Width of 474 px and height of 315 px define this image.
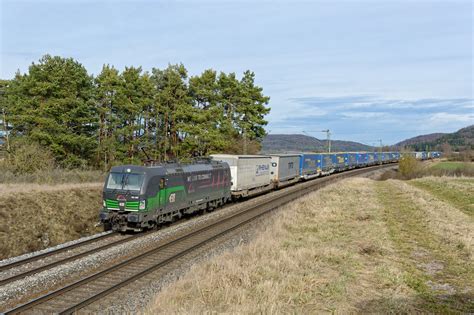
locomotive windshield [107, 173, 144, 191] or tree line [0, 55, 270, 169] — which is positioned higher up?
tree line [0, 55, 270, 169]

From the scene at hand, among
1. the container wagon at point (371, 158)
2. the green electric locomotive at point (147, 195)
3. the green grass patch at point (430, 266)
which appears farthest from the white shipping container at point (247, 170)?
the container wagon at point (371, 158)

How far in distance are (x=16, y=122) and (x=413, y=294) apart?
41.4 meters

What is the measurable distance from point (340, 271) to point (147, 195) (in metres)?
10.1

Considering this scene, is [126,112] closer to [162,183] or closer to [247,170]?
[247,170]

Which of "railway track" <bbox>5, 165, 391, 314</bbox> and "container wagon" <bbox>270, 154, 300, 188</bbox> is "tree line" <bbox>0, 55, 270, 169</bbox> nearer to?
"container wagon" <bbox>270, 154, 300, 188</bbox>

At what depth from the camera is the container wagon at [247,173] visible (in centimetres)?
2961

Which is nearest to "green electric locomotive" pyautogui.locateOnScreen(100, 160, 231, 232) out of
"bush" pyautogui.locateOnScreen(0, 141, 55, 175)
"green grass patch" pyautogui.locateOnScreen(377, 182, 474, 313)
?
"green grass patch" pyautogui.locateOnScreen(377, 182, 474, 313)

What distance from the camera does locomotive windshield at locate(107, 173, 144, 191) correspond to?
18281 mm

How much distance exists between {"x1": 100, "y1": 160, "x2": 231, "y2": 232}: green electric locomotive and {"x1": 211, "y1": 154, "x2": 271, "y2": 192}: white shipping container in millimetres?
6343

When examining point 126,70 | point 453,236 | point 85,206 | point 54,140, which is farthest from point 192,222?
point 126,70

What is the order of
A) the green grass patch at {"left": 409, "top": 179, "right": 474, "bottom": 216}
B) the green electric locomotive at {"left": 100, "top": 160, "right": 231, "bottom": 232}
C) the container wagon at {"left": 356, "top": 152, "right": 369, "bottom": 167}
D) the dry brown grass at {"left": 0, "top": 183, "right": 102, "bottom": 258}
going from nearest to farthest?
the dry brown grass at {"left": 0, "top": 183, "right": 102, "bottom": 258} < the green electric locomotive at {"left": 100, "top": 160, "right": 231, "bottom": 232} < the green grass patch at {"left": 409, "top": 179, "right": 474, "bottom": 216} < the container wagon at {"left": 356, "top": 152, "right": 369, "bottom": 167}

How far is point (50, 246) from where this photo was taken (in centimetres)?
1778

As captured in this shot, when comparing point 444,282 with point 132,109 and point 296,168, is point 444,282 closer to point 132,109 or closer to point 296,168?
point 296,168

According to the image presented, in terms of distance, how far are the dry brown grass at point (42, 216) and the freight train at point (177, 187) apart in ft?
5.98
